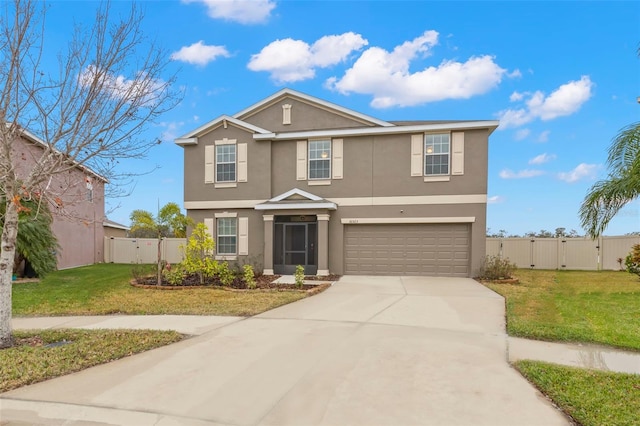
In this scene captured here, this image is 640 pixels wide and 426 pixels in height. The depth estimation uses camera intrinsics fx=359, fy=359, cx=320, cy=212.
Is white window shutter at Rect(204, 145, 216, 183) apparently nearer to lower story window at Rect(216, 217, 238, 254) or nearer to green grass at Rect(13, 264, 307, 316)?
lower story window at Rect(216, 217, 238, 254)

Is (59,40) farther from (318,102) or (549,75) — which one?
(549,75)

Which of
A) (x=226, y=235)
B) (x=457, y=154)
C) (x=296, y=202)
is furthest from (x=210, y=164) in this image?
(x=457, y=154)

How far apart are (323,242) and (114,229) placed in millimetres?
18352

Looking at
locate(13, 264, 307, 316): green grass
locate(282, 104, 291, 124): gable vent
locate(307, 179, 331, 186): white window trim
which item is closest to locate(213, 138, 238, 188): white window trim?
locate(282, 104, 291, 124): gable vent

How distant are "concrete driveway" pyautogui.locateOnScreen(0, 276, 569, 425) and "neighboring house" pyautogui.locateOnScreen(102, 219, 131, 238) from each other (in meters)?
21.2

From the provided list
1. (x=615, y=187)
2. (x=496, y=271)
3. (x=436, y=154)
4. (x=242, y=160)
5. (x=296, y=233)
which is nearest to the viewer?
(x=615, y=187)

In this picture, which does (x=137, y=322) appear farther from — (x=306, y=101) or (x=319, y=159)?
(x=306, y=101)

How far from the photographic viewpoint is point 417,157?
14.9 meters

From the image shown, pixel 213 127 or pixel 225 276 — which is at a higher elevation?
pixel 213 127

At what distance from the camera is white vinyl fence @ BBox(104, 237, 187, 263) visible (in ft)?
74.0

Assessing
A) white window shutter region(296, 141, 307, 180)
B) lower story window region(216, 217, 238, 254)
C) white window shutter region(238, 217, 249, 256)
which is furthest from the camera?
lower story window region(216, 217, 238, 254)

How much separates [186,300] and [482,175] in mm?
11747

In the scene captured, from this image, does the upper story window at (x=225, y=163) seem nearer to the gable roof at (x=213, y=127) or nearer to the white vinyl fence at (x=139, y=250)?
the gable roof at (x=213, y=127)

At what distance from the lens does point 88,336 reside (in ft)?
20.3
